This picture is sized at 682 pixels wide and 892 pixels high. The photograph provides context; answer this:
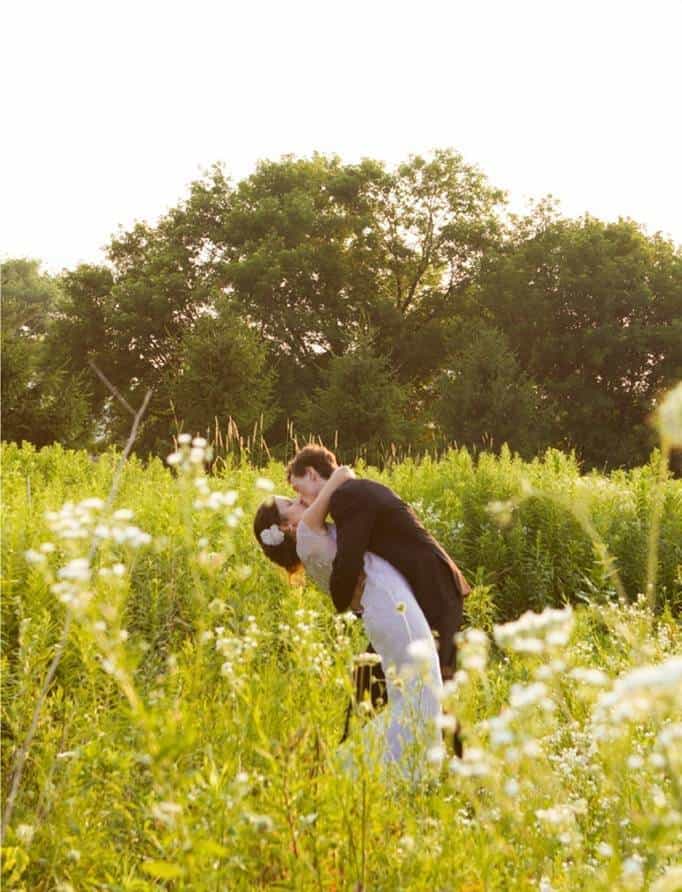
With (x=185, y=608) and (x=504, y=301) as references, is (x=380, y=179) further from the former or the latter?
(x=185, y=608)

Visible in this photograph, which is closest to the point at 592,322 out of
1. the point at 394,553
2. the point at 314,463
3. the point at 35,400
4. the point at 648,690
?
the point at 35,400

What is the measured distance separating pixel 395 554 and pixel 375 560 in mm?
114

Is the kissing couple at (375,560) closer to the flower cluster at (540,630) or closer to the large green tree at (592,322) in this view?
the flower cluster at (540,630)

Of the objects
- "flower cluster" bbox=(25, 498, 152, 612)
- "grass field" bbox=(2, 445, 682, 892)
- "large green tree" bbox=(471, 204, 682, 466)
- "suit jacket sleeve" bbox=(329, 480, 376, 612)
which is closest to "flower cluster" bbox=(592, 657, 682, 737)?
"grass field" bbox=(2, 445, 682, 892)

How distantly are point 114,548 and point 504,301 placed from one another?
95.7 ft

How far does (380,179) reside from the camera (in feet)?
113

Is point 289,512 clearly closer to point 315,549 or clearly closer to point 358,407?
point 315,549

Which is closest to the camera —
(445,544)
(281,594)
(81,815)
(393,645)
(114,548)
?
Answer: (81,815)

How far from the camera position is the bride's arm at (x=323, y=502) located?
493cm

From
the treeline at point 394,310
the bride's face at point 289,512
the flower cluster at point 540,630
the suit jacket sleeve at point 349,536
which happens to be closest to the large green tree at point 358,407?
the treeline at point 394,310

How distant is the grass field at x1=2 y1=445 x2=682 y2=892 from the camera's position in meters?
1.82

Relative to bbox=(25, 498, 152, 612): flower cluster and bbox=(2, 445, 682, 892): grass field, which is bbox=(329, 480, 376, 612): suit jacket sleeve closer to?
bbox=(2, 445, 682, 892): grass field

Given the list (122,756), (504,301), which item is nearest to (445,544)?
(122,756)

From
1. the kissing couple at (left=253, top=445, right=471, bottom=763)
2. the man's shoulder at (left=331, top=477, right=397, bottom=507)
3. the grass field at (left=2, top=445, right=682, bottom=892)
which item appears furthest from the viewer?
the man's shoulder at (left=331, top=477, right=397, bottom=507)
